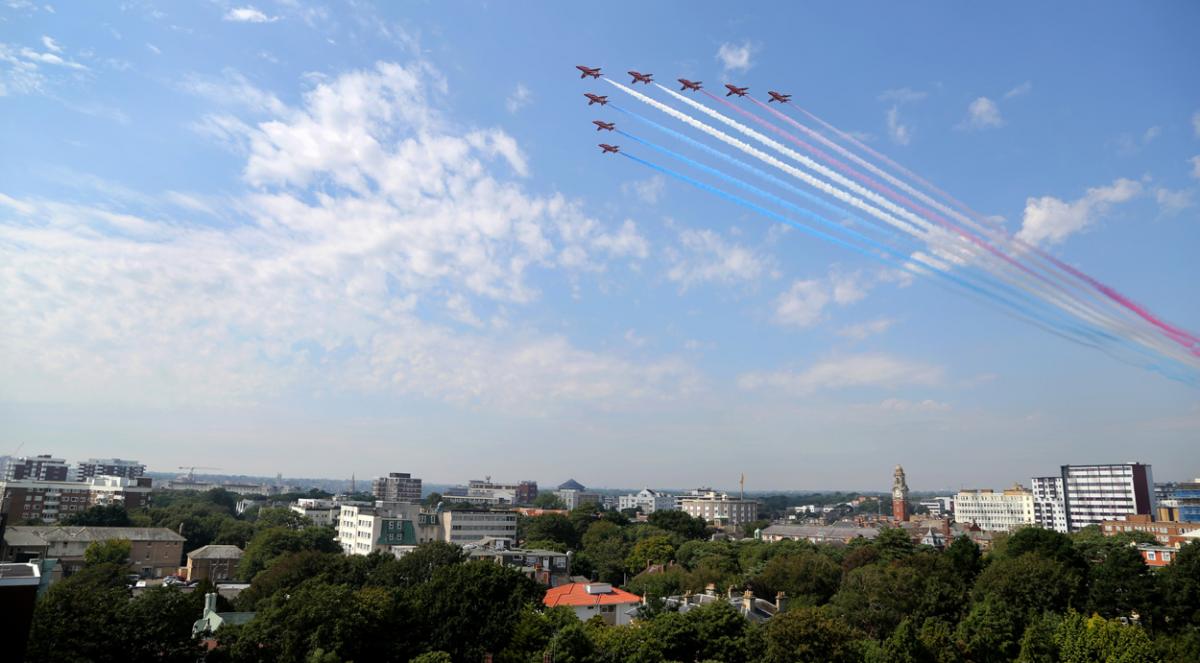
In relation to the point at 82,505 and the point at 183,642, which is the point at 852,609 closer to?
the point at 183,642

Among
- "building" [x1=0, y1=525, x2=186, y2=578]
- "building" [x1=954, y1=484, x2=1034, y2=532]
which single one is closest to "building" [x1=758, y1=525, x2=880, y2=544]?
"building" [x1=954, y1=484, x2=1034, y2=532]

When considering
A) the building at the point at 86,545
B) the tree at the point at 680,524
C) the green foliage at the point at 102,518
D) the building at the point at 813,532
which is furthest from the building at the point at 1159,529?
the green foliage at the point at 102,518

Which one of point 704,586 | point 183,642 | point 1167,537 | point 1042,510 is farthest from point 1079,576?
point 1042,510

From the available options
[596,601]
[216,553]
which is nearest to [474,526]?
[216,553]

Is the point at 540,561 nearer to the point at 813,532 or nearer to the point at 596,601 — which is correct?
the point at 596,601

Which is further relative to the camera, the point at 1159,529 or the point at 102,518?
the point at 1159,529

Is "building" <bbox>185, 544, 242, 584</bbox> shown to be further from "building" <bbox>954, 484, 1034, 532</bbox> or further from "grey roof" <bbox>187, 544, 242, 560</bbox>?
"building" <bbox>954, 484, 1034, 532</bbox>

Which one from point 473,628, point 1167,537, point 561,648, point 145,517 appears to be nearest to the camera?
point 561,648
